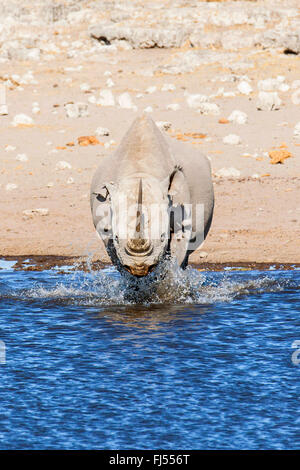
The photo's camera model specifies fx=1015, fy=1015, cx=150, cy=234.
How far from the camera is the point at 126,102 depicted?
25828 mm

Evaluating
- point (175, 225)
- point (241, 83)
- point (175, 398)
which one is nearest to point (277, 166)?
point (241, 83)

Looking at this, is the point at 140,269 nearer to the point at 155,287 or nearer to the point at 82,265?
the point at 155,287

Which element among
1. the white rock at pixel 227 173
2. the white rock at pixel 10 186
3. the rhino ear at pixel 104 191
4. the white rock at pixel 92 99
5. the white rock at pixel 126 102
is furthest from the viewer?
the white rock at pixel 92 99

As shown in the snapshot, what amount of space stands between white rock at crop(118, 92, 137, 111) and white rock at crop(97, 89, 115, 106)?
217 mm

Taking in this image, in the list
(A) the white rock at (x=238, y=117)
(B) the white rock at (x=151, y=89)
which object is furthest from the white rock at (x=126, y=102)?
(A) the white rock at (x=238, y=117)

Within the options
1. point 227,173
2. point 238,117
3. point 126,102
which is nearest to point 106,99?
point 126,102

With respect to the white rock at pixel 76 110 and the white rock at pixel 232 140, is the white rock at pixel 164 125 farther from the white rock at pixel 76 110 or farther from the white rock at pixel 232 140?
the white rock at pixel 76 110

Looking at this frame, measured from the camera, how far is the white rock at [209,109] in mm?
24625

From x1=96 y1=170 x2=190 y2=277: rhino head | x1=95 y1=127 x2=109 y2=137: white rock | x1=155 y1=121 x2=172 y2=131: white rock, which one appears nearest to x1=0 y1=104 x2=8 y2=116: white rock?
x1=95 y1=127 x2=109 y2=137: white rock

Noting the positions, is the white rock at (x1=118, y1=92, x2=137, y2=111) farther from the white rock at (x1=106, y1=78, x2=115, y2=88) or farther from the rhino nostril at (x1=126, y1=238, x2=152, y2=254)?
the rhino nostril at (x1=126, y1=238, x2=152, y2=254)

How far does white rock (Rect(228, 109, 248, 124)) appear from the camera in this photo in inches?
936

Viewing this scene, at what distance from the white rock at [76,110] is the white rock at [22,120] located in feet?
3.28

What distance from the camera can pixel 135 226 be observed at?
11062mm

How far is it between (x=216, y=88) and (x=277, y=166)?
24.0 ft
